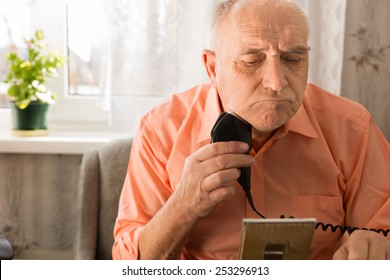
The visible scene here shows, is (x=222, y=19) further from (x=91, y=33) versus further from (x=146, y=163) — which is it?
(x=91, y=33)

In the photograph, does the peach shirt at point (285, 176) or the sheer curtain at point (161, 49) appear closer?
the peach shirt at point (285, 176)

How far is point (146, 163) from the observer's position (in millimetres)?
1479

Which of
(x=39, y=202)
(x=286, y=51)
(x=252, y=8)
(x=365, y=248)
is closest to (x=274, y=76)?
(x=286, y=51)

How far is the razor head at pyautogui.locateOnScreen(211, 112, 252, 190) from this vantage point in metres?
1.26

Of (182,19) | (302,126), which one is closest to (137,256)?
(302,126)

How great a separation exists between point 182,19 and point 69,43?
1.54 ft

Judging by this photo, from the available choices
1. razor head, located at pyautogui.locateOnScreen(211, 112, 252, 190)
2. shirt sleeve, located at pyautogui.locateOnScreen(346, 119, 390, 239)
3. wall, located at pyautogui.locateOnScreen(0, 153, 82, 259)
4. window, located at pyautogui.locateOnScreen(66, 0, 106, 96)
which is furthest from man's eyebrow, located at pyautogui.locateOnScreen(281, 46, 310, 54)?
wall, located at pyautogui.locateOnScreen(0, 153, 82, 259)

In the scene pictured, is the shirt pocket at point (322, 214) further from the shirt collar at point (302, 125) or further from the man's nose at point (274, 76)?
the man's nose at point (274, 76)

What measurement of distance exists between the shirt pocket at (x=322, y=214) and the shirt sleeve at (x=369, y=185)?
0.04 metres

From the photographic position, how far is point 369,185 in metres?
1.45

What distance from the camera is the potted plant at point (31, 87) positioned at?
6.66 ft

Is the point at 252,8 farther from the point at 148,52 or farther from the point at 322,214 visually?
the point at 148,52

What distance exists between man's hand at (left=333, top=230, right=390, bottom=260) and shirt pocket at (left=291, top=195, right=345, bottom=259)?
0.67ft

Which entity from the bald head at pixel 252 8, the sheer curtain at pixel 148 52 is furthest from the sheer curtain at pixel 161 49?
the bald head at pixel 252 8
